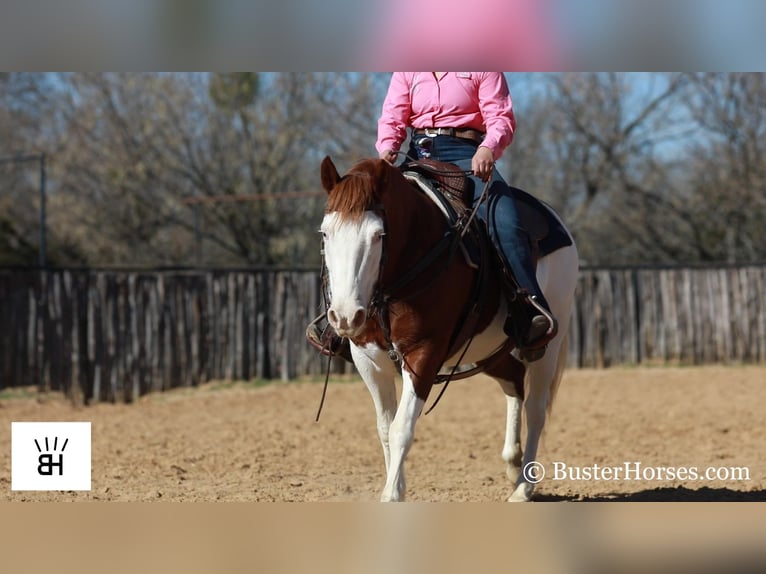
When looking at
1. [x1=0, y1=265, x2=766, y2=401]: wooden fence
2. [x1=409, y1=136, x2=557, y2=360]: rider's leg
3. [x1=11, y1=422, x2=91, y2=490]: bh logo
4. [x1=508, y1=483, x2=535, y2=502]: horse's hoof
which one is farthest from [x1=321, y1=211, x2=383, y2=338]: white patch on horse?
[x1=0, y1=265, x2=766, y2=401]: wooden fence

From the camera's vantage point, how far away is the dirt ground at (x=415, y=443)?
610 cm

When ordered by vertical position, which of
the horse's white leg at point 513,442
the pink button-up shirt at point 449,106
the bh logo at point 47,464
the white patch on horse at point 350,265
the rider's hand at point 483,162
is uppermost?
the pink button-up shirt at point 449,106

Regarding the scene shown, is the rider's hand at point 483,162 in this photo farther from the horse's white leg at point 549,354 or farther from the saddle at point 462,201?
the horse's white leg at point 549,354

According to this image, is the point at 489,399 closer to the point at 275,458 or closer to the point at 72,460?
the point at 275,458

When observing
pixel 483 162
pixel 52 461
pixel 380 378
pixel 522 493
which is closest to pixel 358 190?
pixel 483 162

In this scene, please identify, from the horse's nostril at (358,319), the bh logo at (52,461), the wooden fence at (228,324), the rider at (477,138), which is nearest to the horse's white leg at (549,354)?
the rider at (477,138)

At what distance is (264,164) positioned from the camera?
20953mm

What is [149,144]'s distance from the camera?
2061 cm

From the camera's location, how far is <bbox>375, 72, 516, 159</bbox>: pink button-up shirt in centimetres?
488

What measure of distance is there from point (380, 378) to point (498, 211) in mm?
1070

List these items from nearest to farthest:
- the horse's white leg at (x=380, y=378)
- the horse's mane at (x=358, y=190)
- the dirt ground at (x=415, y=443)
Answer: the horse's mane at (x=358, y=190)
the horse's white leg at (x=380, y=378)
the dirt ground at (x=415, y=443)

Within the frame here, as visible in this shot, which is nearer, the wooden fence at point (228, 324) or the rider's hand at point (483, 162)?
the rider's hand at point (483, 162)

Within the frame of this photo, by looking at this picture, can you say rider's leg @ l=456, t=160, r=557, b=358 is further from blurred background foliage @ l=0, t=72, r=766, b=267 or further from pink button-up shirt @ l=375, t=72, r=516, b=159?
blurred background foliage @ l=0, t=72, r=766, b=267

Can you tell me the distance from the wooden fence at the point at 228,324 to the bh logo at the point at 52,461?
7158 mm
